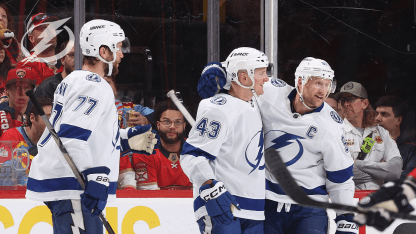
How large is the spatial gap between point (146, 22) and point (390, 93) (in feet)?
5.78

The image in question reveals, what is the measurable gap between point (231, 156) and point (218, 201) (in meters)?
0.28

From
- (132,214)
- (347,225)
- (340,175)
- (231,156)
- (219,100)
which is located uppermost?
(219,100)

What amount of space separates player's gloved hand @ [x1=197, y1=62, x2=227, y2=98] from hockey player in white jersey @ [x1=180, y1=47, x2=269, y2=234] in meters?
0.05

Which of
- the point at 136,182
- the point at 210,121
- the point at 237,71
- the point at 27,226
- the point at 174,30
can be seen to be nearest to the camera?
the point at 210,121

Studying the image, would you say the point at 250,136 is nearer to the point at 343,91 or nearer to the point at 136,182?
the point at 136,182

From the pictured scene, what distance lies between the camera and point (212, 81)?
2377 mm

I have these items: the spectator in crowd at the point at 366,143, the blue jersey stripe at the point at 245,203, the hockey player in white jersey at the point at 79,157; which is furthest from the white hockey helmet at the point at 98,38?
the spectator in crowd at the point at 366,143

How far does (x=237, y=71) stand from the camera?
2387 mm

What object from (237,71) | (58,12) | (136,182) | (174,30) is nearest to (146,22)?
(174,30)

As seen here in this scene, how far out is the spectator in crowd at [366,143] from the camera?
3408 mm

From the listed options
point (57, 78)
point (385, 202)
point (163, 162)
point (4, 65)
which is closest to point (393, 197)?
point (385, 202)

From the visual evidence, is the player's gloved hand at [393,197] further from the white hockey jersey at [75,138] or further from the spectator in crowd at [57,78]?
the spectator in crowd at [57,78]

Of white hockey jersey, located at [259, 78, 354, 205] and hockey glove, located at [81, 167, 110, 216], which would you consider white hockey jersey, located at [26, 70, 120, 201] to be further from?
white hockey jersey, located at [259, 78, 354, 205]

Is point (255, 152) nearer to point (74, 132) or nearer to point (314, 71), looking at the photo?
point (314, 71)
